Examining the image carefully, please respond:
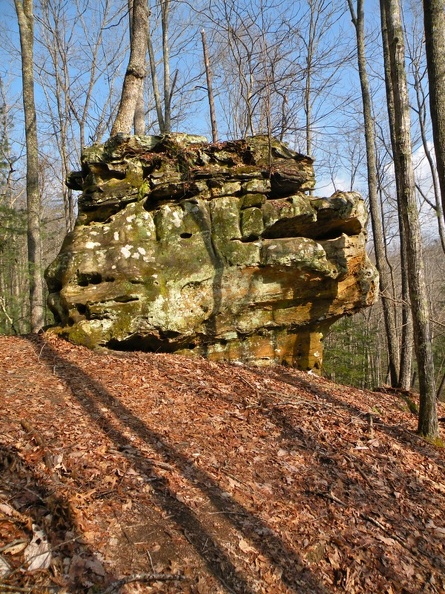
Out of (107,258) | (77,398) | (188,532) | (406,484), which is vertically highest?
(107,258)

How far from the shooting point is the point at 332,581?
3.42m

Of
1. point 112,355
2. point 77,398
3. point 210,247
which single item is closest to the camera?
point 77,398

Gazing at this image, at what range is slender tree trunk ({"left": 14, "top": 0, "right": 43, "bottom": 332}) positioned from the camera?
36.9ft

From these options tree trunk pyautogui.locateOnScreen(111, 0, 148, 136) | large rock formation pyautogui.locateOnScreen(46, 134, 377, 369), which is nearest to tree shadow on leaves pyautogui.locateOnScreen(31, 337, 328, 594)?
large rock formation pyautogui.locateOnScreen(46, 134, 377, 369)

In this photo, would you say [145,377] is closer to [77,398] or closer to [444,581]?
[77,398]

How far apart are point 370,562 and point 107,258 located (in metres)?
6.30

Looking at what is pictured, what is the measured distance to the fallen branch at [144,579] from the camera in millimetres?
2758

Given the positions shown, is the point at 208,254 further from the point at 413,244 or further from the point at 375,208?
the point at 375,208

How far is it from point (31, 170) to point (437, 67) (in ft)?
34.2

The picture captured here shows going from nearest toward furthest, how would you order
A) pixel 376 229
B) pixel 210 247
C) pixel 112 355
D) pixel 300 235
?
pixel 112 355
pixel 210 247
pixel 300 235
pixel 376 229

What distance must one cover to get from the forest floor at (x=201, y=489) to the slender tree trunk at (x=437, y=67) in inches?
146

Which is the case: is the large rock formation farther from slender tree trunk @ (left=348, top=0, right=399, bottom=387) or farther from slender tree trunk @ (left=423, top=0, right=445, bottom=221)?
slender tree trunk @ (left=423, top=0, right=445, bottom=221)

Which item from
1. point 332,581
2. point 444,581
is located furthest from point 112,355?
point 444,581

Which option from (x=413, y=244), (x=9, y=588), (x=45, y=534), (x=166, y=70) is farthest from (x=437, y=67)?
(x=166, y=70)
